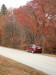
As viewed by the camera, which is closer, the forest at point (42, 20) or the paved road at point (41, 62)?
the paved road at point (41, 62)

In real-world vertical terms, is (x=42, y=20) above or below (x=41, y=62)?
above

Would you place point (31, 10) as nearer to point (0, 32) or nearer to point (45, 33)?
point (45, 33)

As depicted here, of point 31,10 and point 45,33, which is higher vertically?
point 31,10

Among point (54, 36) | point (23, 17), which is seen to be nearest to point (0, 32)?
point (23, 17)

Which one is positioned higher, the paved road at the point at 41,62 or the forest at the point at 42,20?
the forest at the point at 42,20

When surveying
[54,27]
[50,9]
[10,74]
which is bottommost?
[10,74]

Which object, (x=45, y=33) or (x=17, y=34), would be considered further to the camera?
(x=17, y=34)

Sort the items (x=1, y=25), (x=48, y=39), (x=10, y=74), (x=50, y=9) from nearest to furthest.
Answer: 1. (x=10, y=74)
2. (x=50, y=9)
3. (x=48, y=39)
4. (x=1, y=25)

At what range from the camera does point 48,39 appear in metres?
46.2

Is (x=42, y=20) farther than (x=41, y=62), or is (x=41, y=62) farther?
(x=42, y=20)

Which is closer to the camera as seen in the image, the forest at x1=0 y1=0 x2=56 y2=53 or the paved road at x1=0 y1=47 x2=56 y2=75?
the paved road at x1=0 y1=47 x2=56 y2=75

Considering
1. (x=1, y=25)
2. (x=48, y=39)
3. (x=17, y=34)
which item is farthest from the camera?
(x=1, y=25)

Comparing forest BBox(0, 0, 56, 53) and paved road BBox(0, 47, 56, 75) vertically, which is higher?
forest BBox(0, 0, 56, 53)

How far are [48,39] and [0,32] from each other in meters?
31.9
